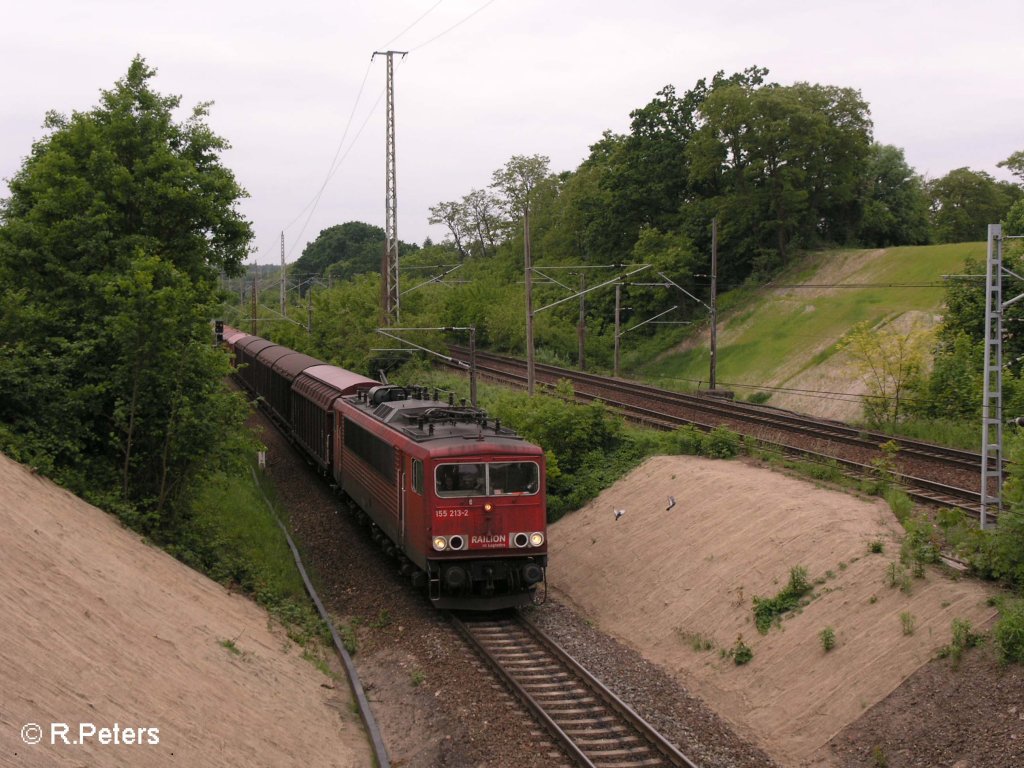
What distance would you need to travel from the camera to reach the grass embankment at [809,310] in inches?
1807

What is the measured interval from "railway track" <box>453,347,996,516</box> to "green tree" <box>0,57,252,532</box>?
40.5ft

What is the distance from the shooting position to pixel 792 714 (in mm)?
11953

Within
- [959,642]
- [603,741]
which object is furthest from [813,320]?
[603,741]

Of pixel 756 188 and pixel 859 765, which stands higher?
pixel 756 188

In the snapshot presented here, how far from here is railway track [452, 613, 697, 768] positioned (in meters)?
10.8

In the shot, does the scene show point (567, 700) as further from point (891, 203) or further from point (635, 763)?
point (891, 203)

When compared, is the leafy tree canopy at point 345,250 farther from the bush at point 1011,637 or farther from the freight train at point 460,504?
the bush at point 1011,637

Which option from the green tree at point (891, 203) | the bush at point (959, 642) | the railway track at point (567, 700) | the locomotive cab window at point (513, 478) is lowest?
the railway track at point (567, 700)

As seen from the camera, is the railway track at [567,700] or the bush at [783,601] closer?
the railway track at [567,700]

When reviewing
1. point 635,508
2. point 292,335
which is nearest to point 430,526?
point 635,508

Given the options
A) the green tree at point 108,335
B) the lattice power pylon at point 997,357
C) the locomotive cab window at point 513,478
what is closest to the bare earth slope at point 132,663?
the green tree at point 108,335

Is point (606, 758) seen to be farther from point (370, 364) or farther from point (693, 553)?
point (370, 364)

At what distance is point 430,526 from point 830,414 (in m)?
26.5
